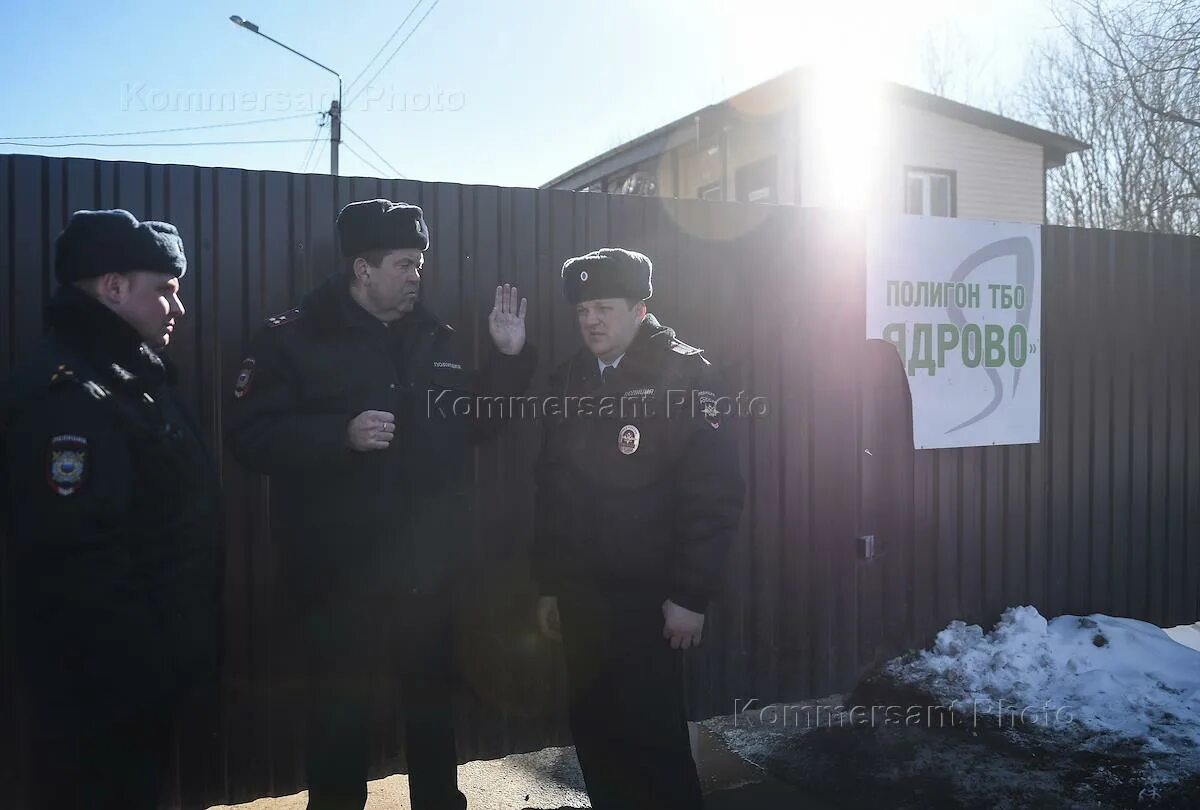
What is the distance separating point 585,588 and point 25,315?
219 centimetres

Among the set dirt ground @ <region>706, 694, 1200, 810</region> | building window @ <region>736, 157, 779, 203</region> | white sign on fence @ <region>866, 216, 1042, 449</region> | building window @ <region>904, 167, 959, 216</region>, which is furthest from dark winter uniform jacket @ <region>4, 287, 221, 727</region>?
building window @ <region>904, 167, 959, 216</region>

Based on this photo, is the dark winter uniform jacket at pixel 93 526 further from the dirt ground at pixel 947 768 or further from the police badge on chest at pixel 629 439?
the dirt ground at pixel 947 768

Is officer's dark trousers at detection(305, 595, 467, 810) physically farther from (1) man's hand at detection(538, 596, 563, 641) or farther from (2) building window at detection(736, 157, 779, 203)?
(2) building window at detection(736, 157, 779, 203)

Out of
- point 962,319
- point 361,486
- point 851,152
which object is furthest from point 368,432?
point 851,152

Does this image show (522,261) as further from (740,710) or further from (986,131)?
(986,131)

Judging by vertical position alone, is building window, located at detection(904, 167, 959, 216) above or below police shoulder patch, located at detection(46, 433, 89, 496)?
above

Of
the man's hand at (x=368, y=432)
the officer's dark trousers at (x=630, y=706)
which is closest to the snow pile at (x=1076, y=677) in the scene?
the officer's dark trousers at (x=630, y=706)

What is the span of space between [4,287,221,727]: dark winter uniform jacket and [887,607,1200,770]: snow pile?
3.73 meters

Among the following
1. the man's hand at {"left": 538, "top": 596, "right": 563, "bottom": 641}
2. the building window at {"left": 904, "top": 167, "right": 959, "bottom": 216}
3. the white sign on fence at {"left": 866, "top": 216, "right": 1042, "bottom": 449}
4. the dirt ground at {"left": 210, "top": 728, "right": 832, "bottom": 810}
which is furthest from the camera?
the building window at {"left": 904, "top": 167, "right": 959, "bottom": 216}

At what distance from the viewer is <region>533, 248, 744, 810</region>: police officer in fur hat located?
274 cm

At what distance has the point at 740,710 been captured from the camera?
14.0ft

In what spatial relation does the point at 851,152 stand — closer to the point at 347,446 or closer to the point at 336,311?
the point at 336,311

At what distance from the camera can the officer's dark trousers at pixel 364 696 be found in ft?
9.29

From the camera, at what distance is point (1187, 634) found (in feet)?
18.4
